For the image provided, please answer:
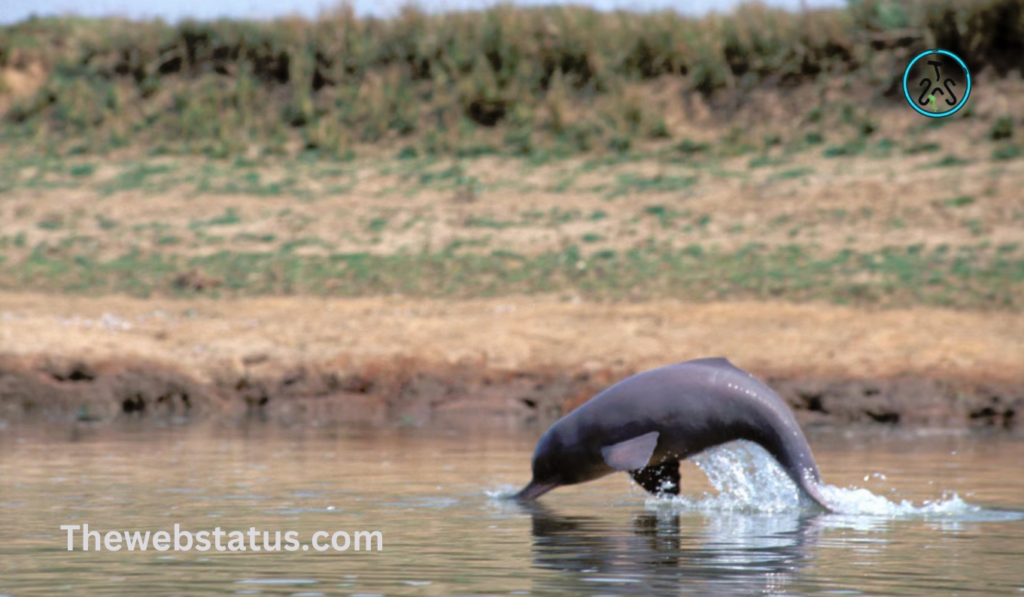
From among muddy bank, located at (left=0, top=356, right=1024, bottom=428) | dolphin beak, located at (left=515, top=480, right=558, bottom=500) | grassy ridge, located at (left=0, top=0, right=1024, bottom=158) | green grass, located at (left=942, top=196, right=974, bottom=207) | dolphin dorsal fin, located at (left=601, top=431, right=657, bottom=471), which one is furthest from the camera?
grassy ridge, located at (left=0, top=0, right=1024, bottom=158)

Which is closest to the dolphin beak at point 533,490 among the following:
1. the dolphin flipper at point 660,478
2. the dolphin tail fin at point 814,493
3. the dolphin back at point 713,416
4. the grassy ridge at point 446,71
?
the dolphin flipper at point 660,478

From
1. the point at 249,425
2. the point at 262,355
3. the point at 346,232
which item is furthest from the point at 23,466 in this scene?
the point at 346,232

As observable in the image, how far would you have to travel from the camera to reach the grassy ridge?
1099 inches

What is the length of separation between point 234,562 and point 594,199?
1753cm

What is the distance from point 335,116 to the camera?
29094 millimetres

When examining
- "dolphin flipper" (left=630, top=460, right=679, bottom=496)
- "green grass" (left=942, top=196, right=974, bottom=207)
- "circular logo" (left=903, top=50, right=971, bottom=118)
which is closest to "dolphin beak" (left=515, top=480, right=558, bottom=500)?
"dolphin flipper" (left=630, top=460, right=679, bottom=496)

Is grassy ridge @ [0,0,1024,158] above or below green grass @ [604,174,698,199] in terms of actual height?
above

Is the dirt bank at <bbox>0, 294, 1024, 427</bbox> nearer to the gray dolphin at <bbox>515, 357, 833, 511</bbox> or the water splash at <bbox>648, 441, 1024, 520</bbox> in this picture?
the water splash at <bbox>648, 441, 1024, 520</bbox>

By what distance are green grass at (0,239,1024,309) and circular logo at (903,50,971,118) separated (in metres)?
4.97

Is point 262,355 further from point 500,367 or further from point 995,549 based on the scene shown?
point 995,549

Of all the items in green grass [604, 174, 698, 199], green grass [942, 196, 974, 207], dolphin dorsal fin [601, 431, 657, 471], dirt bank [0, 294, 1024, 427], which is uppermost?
green grass [604, 174, 698, 199]

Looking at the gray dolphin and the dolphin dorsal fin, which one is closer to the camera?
the dolphin dorsal fin

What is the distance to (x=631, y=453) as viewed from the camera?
9.43 meters

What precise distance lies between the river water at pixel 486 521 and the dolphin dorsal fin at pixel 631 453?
0.34 meters
